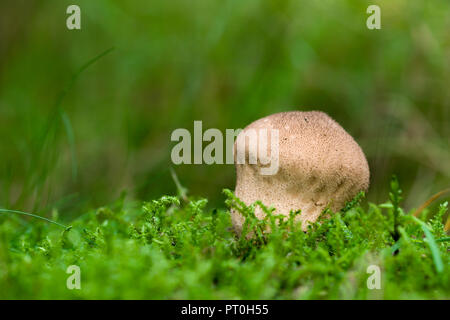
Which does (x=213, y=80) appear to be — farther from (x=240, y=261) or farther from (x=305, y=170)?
(x=240, y=261)

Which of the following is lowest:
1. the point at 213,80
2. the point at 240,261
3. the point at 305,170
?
the point at 240,261

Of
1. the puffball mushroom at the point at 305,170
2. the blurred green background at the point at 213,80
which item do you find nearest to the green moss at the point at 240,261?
the puffball mushroom at the point at 305,170

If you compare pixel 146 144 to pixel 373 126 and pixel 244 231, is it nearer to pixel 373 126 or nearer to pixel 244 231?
pixel 373 126

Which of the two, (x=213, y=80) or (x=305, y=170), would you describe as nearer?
(x=305, y=170)

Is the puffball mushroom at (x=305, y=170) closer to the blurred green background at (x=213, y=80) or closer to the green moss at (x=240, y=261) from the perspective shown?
the green moss at (x=240, y=261)

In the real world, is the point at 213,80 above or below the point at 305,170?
above

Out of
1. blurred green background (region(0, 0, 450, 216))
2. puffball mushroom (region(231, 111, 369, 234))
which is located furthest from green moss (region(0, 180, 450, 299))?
blurred green background (region(0, 0, 450, 216))

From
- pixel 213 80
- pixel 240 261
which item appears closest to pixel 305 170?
pixel 240 261
